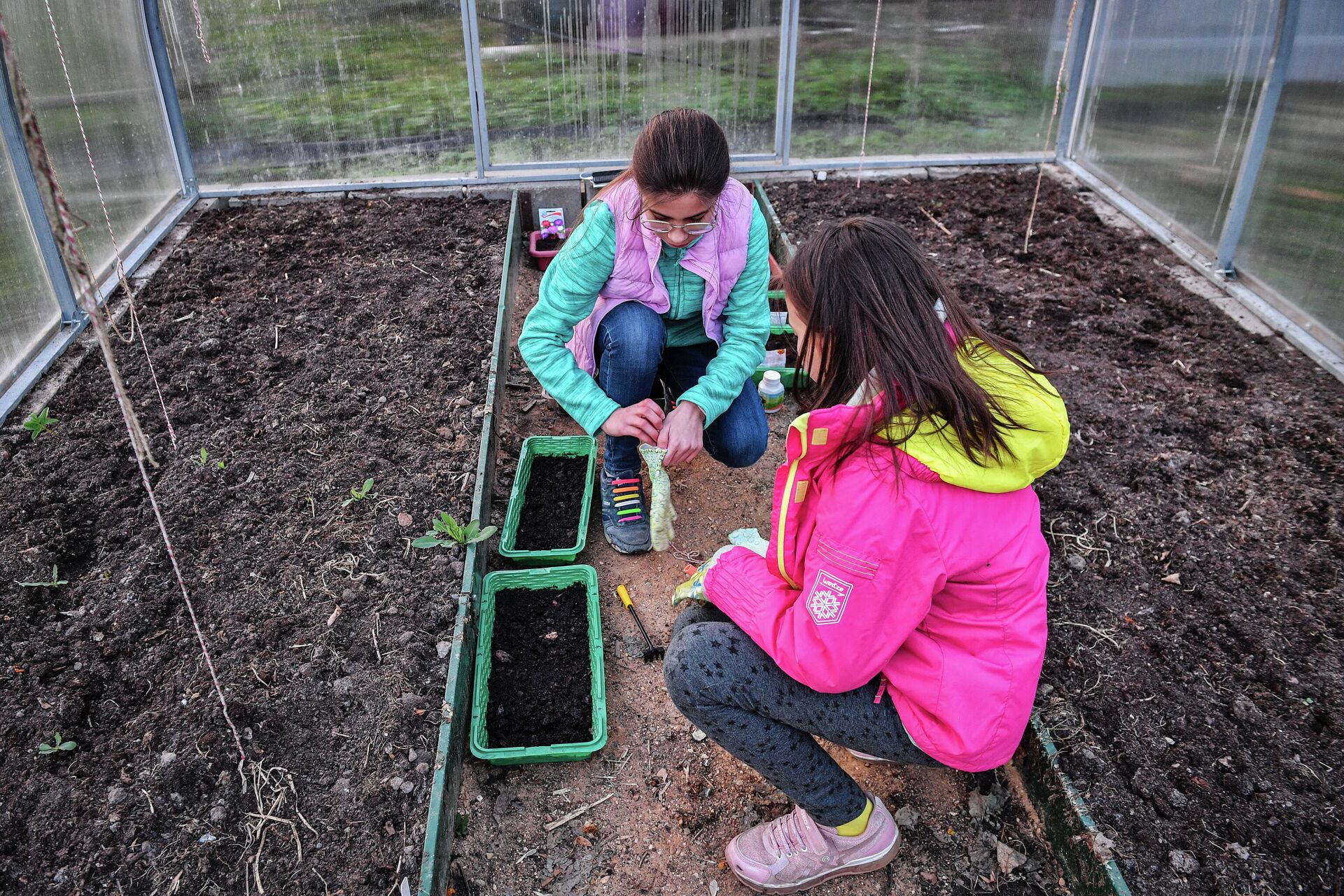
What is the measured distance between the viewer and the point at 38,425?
2.74 m

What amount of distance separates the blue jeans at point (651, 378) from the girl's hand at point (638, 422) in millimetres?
72

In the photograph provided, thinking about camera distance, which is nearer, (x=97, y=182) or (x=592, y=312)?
(x=592, y=312)

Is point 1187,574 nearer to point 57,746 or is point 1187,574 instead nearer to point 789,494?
point 789,494

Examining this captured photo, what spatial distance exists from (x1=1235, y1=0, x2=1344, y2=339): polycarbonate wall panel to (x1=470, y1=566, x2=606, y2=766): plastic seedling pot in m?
2.85

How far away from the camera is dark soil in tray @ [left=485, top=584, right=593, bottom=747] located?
1980mm

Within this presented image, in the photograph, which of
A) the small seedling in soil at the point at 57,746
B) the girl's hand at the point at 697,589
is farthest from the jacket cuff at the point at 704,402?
the small seedling in soil at the point at 57,746

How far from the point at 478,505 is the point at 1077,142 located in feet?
13.5

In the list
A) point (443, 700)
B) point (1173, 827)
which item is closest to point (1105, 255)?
point (1173, 827)

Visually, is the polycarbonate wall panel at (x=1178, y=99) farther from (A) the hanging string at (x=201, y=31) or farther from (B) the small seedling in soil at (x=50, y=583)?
(A) the hanging string at (x=201, y=31)

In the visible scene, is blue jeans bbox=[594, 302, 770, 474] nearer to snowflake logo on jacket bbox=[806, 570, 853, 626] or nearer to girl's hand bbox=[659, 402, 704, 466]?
girl's hand bbox=[659, 402, 704, 466]

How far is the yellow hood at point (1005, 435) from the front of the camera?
4.41 ft

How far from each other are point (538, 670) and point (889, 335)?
1.19 m

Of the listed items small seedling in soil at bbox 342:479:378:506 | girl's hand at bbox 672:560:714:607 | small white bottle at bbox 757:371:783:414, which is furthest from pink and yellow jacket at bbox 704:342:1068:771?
small white bottle at bbox 757:371:783:414

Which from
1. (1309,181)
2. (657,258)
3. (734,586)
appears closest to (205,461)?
(657,258)
